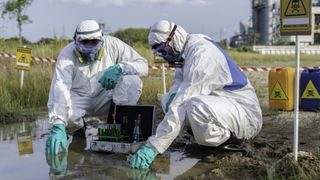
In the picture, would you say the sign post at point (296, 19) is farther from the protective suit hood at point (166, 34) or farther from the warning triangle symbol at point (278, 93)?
the warning triangle symbol at point (278, 93)

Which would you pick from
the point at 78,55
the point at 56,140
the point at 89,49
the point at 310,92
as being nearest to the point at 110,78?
the point at 89,49

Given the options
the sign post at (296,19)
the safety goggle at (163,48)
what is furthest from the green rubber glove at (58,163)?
the sign post at (296,19)

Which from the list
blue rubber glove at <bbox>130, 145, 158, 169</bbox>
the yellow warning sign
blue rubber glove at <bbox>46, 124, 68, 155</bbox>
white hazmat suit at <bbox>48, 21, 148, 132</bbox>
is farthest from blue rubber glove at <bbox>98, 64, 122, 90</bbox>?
the yellow warning sign

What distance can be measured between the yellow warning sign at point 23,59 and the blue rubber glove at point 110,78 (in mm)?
4785

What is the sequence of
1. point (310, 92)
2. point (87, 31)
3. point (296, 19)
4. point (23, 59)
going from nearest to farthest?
point (296, 19) → point (87, 31) → point (310, 92) → point (23, 59)

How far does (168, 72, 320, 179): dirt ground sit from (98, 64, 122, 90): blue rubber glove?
3.68 ft

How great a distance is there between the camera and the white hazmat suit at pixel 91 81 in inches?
226

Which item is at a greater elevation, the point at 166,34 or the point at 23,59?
the point at 166,34

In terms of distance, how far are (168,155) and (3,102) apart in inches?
165

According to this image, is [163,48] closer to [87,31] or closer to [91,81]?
[87,31]

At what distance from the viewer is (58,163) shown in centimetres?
504

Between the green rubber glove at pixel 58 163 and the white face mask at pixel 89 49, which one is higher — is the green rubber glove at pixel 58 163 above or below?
below

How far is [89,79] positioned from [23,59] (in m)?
4.49

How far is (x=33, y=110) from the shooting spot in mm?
8945
